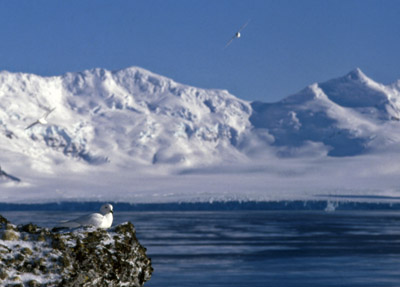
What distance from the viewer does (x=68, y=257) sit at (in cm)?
2514

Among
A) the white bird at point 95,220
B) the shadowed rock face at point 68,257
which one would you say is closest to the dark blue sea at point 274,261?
the white bird at point 95,220

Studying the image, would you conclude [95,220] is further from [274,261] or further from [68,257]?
[274,261]

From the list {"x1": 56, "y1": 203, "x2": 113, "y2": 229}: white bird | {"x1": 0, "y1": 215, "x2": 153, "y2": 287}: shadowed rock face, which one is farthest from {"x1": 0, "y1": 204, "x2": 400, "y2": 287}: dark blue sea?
{"x1": 0, "y1": 215, "x2": 153, "y2": 287}: shadowed rock face

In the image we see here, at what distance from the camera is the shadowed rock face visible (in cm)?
2430

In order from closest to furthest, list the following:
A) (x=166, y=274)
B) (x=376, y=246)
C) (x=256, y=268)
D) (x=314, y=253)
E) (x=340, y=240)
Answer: (x=166, y=274), (x=256, y=268), (x=314, y=253), (x=376, y=246), (x=340, y=240)

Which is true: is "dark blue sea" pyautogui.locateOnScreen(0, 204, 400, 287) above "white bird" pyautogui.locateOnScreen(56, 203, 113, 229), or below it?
below

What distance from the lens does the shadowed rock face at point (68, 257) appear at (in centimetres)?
2430

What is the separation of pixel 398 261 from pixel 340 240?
35160 mm

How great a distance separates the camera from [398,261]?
70250 millimetres

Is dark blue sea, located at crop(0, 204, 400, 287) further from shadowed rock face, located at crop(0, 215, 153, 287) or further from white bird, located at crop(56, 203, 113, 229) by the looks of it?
shadowed rock face, located at crop(0, 215, 153, 287)

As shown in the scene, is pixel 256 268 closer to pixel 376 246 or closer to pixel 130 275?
pixel 376 246

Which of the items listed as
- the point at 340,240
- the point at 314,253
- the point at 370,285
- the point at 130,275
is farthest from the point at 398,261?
the point at 130,275

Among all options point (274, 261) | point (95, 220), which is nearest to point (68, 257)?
point (95, 220)

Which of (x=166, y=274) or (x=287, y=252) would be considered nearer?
(x=166, y=274)
